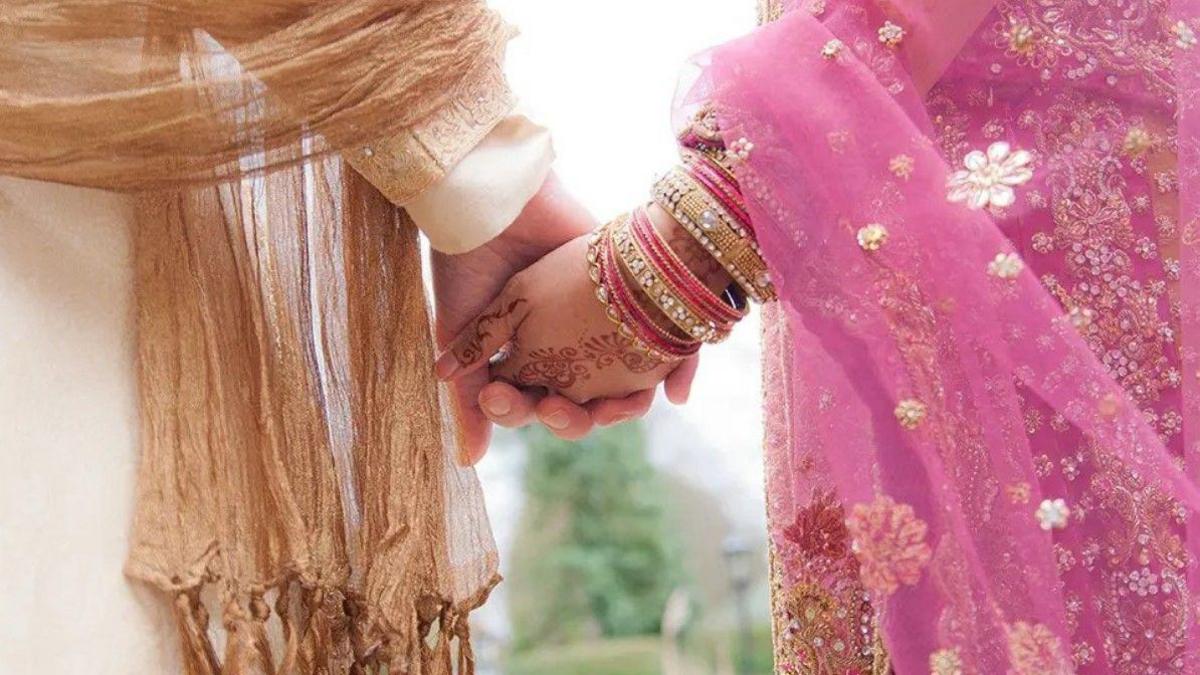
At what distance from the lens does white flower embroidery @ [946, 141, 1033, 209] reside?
2.35ft

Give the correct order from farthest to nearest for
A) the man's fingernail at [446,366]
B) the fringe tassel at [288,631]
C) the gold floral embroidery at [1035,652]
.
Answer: the man's fingernail at [446,366] → the fringe tassel at [288,631] → the gold floral embroidery at [1035,652]

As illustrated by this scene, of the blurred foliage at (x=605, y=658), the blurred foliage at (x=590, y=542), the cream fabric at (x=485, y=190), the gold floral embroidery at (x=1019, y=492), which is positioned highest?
the cream fabric at (x=485, y=190)

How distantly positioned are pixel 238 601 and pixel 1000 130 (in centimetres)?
49

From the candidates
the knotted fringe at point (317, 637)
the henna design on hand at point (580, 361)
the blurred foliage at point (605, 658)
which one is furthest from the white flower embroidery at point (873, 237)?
the blurred foliage at point (605, 658)

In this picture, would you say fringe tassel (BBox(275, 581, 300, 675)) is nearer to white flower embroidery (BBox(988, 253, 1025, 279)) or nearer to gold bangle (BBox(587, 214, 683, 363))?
gold bangle (BBox(587, 214, 683, 363))

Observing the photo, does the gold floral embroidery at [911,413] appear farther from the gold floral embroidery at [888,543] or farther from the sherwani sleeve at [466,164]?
the sherwani sleeve at [466,164]

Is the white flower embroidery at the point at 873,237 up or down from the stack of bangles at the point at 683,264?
down

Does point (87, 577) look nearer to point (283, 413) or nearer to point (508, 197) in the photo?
point (283, 413)

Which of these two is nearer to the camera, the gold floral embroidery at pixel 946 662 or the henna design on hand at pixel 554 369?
the gold floral embroidery at pixel 946 662

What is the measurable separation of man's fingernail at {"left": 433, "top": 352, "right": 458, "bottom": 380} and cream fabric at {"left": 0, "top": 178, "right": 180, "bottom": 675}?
20 cm

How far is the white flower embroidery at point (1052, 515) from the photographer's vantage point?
693mm

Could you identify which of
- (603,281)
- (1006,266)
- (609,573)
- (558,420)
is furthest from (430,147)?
(609,573)

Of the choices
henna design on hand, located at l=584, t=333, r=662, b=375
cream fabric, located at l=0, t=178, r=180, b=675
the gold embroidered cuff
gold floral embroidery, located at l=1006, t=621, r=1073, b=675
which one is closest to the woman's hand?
henna design on hand, located at l=584, t=333, r=662, b=375

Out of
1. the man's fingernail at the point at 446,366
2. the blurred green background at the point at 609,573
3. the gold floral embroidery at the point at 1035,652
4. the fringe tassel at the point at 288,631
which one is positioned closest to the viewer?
the gold floral embroidery at the point at 1035,652
